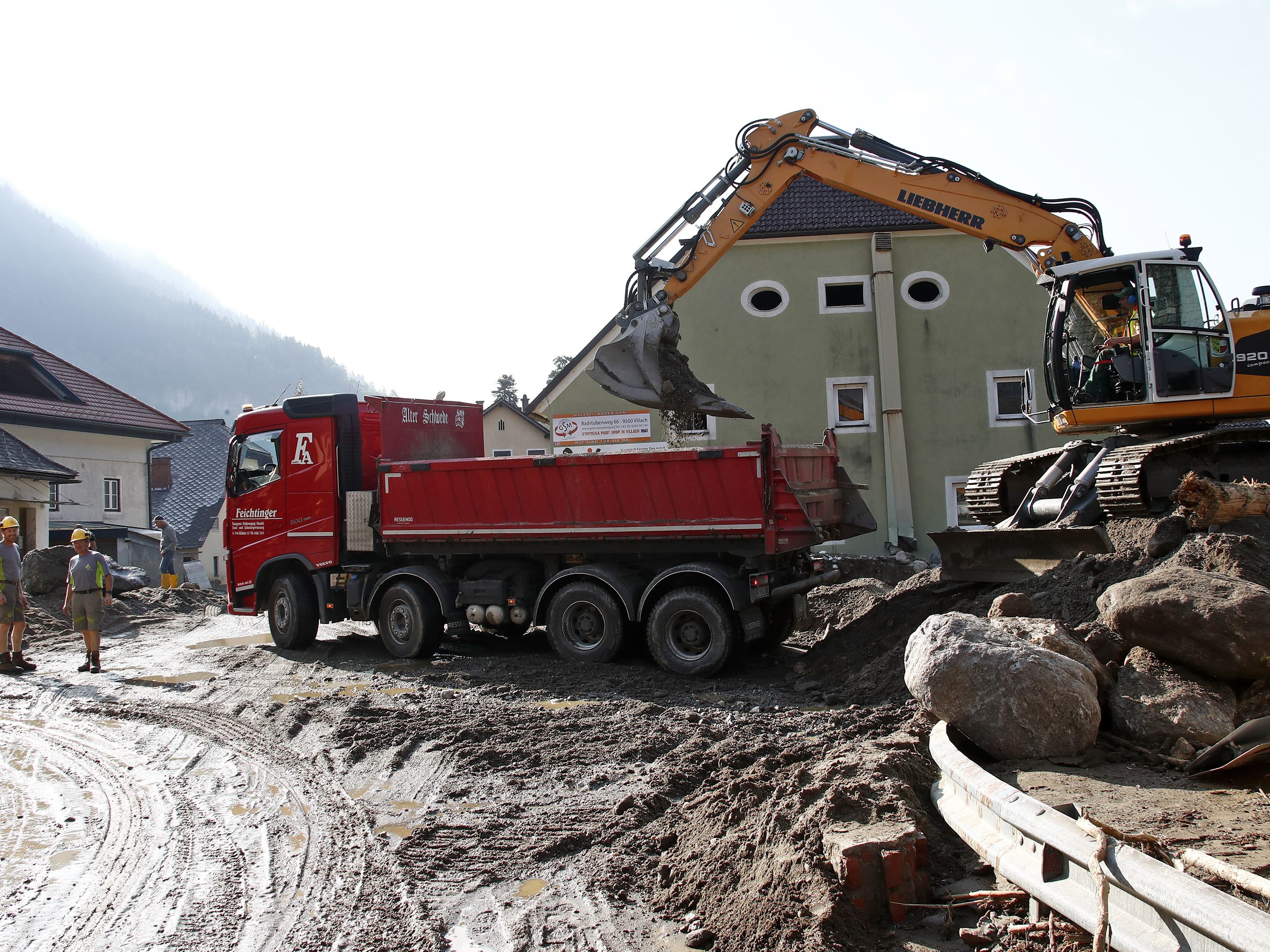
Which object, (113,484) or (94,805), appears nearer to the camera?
(94,805)

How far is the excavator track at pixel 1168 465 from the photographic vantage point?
8758mm

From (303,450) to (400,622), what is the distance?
7.97 ft

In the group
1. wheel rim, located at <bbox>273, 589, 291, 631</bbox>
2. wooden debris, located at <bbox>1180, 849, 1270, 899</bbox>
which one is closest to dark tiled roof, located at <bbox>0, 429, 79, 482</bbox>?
wheel rim, located at <bbox>273, 589, 291, 631</bbox>

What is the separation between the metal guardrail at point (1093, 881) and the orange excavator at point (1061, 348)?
525cm

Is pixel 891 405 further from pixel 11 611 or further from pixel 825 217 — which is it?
pixel 11 611

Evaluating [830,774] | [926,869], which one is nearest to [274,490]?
[830,774]

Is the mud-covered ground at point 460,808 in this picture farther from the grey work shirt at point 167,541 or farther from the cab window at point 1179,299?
the grey work shirt at point 167,541

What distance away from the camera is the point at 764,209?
11.3m

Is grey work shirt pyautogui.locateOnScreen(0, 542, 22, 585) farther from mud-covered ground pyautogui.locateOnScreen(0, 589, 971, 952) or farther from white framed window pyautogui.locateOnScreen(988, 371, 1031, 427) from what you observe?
white framed window pyautogui.locateOnScreen(988, 371, 1031, 427)

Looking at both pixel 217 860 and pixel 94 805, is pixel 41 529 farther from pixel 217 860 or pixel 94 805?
pixel 217 860

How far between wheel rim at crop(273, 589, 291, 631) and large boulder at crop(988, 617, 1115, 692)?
8.74 m

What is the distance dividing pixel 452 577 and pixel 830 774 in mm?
6611

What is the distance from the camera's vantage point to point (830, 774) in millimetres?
5234

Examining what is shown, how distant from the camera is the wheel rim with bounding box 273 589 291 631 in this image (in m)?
11.9
